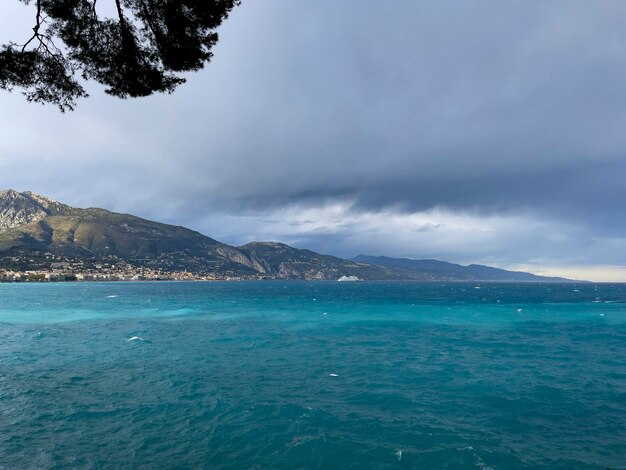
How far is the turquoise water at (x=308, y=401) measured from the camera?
1611 cm

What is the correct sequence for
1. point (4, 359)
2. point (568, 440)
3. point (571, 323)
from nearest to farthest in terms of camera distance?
1. point (568, 440)
2. point (4, 359)
3. point (571, 323)

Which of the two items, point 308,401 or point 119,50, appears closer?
point 119,50

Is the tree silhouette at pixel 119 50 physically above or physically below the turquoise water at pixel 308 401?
above

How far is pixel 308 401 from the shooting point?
23.1 m

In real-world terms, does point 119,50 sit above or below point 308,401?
above

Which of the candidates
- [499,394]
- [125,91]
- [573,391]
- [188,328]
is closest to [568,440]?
[499,394]

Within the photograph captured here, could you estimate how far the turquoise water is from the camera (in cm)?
1611

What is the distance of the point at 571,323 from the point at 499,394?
54.1 m

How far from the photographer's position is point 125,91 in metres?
14.9

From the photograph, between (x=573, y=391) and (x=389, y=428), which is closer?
(x=389, y=428)

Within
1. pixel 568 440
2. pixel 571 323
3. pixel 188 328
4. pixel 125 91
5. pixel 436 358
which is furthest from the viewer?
pixel 571 323

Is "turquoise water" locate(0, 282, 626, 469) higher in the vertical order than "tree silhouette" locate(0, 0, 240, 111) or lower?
lower

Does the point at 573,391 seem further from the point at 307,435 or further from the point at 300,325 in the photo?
the point at 300,325

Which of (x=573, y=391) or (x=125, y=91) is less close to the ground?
(x=125, y=91)
